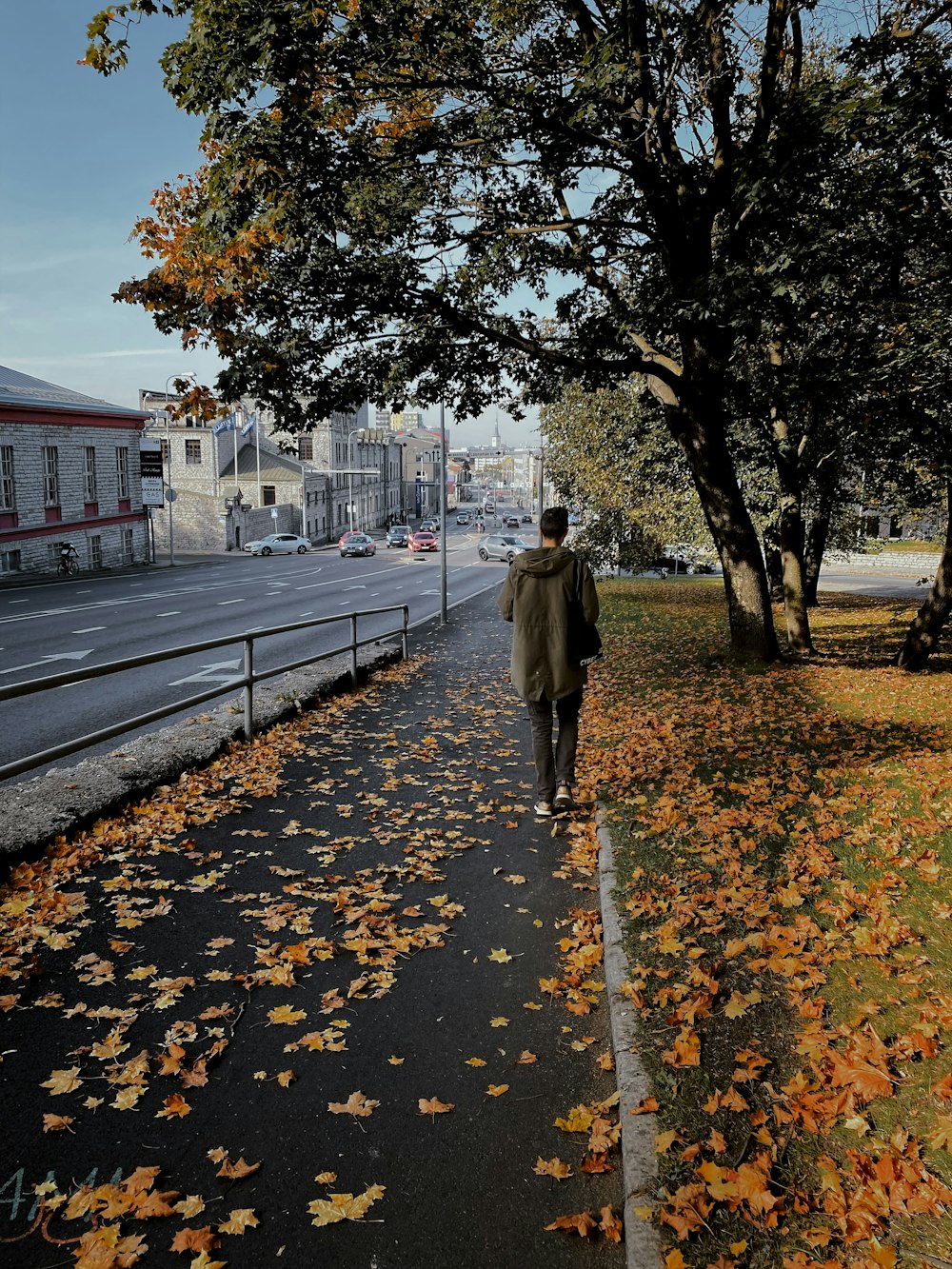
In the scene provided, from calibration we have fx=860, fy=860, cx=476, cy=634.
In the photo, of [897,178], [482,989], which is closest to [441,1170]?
[482,989]

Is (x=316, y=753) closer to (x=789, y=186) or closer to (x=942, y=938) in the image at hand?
(x=942, y=938)

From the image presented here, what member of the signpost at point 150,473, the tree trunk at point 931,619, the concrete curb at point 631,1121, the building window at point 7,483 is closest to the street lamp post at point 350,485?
the signpost at point 150,473

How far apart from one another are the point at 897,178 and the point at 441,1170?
9.77m

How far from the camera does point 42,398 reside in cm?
3597

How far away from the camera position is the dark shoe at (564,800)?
→ 629cm

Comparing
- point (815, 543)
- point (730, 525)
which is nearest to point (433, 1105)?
point (730, 525)

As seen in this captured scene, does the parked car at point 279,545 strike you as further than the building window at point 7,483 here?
Yes

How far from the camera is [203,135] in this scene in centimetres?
758

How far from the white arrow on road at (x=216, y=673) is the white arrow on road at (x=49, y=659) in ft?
8.21

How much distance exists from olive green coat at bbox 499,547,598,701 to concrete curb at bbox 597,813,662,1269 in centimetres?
178

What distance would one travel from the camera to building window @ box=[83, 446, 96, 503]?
39438mm

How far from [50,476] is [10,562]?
4.96 metres

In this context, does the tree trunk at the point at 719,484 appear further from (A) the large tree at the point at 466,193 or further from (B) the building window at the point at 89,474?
(B) the building window at the point at 89,474

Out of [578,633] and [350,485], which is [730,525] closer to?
[578,633]
